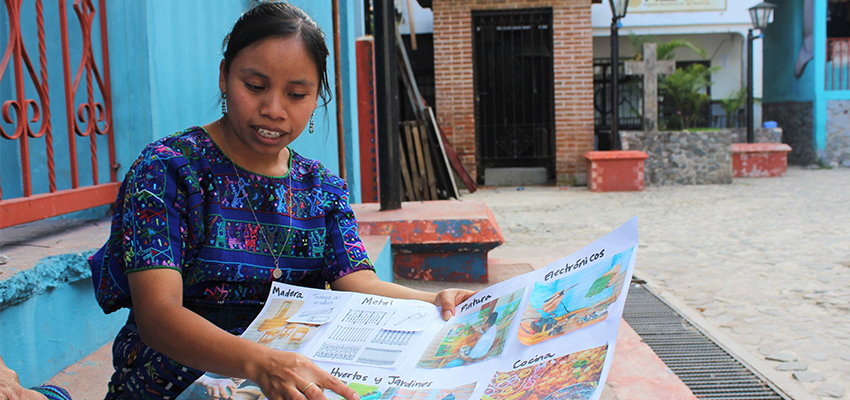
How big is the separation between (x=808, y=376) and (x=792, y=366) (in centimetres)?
11

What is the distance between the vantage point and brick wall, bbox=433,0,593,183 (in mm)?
10734

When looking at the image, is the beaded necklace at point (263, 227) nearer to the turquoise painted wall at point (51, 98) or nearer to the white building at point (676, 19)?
the turquoise painted wall at point (51, 98)

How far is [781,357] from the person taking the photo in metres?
2.42

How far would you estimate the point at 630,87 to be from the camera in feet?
46.8

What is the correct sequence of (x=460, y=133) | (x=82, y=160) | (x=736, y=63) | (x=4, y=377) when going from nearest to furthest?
1. (x=4, y=377)
2. (x=82, y=160)
3. (x=460, y=133)
4. (x=736, y=63)

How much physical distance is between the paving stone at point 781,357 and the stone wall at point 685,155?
8.01 meters

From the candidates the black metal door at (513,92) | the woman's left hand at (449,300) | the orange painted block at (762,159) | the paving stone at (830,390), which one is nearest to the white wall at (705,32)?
the black metal door at (513,92)

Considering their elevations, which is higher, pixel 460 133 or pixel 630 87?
pixel 630 87

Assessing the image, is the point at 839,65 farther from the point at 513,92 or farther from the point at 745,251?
the point at 745,251

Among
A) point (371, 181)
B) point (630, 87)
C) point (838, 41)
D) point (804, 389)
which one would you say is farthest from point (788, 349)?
point (838, 41)

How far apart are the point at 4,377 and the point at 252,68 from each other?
0.57 metres

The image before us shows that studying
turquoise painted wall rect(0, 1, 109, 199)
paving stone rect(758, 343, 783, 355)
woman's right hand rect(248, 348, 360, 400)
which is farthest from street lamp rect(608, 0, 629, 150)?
woman's right hand rect(248, 348, 360, 400)

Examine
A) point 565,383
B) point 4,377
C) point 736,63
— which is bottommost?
point 565,383

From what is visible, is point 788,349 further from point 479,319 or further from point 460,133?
point 460,133
